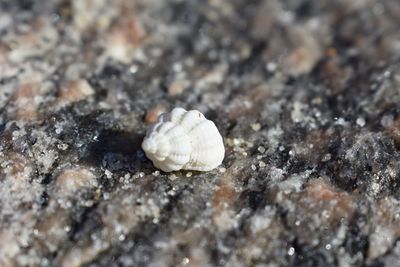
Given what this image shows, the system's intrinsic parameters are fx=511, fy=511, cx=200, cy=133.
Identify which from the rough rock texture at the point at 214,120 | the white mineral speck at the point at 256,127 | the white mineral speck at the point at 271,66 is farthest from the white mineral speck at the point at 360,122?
the white mineral speck at the point at 271,66

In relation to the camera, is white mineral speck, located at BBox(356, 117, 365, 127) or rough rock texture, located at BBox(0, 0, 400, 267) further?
white mineral speck, located at BBox(356, 117, 365, 127)

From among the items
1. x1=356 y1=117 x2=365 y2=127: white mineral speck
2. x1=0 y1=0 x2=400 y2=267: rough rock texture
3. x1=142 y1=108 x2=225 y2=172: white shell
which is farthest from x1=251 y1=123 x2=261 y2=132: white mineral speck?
x1=356 y1=117 x2=365 y2=127: white mineral speck

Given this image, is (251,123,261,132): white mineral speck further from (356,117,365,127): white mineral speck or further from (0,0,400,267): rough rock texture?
(356,117,365,127): white mineral speck

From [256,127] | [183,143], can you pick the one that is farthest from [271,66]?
[183,143]

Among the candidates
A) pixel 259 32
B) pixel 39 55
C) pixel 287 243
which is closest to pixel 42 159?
pixel 39 55

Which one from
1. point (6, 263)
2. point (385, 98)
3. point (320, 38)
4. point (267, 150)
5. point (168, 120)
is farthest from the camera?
point (320, 38)

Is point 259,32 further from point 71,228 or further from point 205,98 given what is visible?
point 71,228
